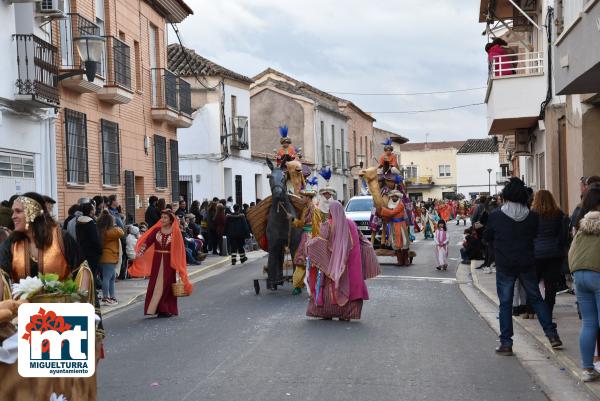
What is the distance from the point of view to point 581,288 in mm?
8141

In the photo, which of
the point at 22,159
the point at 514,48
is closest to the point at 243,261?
the point at 22,159

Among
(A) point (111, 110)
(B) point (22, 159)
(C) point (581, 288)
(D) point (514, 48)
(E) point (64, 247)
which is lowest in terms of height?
(C) point (581, 288)

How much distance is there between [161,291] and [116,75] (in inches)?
443

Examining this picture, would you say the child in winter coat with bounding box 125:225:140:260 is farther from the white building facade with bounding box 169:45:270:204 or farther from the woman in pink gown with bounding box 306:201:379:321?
the white building facade with bounding box 169:45:270:204

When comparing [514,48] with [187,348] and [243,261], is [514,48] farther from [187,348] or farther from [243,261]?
[187,348]

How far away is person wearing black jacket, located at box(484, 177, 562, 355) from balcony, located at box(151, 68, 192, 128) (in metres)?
19.4

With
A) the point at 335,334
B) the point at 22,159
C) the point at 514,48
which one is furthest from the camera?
the point at 514,48

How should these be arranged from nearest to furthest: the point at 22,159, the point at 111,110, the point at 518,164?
the point at 22,159 < the point at 111,110 < the point at 518,164

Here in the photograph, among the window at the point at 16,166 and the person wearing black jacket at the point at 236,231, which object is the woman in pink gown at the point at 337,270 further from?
the person wearing black jacket at the point at 236,231

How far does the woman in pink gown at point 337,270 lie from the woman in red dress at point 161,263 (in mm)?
2079

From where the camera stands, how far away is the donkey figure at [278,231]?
1605cm

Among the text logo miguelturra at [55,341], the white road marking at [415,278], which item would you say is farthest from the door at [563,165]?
the text logo miguelturra at [55,341]

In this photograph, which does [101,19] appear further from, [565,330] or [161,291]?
[565,330]

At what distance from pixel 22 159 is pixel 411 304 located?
30.4 ft
